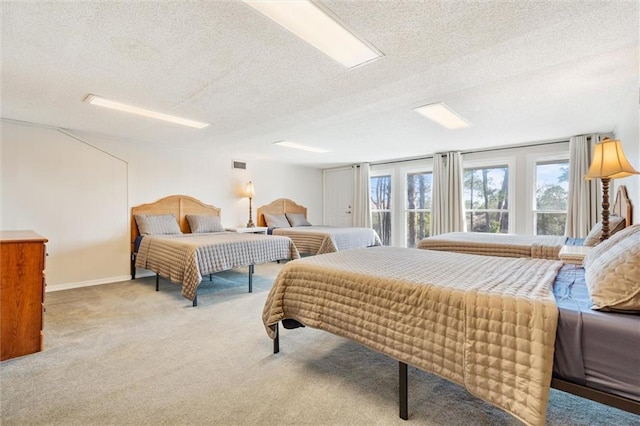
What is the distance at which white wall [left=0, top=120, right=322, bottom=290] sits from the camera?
362cm

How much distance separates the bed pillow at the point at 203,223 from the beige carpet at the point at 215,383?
7.32 feet

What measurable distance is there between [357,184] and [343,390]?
5643mm

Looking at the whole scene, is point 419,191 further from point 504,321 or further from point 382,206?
point 504,321

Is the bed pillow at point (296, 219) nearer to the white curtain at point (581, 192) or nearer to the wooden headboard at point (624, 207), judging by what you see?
the white curtain at point (581, 192)

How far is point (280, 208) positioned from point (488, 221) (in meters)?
4.23

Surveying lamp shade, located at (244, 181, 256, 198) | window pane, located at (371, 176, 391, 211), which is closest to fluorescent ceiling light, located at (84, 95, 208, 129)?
lamp shade, located at (244, 181, 256, 198)

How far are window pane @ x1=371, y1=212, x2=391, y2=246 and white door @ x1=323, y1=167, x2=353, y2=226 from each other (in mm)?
584

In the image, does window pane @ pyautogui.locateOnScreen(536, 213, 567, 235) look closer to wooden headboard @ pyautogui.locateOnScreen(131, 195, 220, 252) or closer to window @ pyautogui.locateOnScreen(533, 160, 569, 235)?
window @ pyautogui.locateOnScreen(533, 160, 569, 235)

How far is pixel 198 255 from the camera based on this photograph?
130 inches

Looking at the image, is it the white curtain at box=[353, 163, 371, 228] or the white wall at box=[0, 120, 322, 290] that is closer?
the white wall at box=[0, 120, 322, 290]

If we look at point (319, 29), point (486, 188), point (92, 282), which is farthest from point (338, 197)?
point (319, 29)

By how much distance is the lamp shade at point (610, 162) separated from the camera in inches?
→ 92.4

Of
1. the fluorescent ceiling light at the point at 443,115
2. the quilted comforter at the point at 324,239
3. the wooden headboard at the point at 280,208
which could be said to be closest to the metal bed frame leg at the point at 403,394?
the fluorescent ceiling light at the point at 443,115

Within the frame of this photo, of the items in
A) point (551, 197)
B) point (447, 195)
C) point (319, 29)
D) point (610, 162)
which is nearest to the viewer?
point (319, 29)
